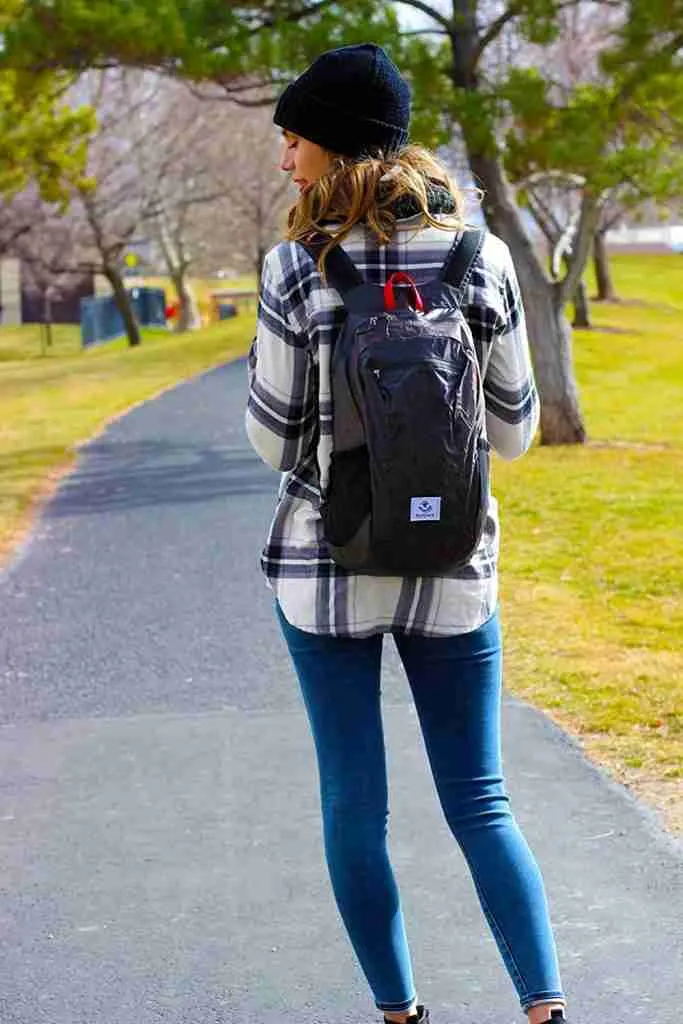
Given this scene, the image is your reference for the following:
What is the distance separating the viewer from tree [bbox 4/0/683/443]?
12750 mm

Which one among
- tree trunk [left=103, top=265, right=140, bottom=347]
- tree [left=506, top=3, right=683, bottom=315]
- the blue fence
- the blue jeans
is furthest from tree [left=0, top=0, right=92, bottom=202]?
the blue jeans

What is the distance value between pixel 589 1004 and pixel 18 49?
1177cm

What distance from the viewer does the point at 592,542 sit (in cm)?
959

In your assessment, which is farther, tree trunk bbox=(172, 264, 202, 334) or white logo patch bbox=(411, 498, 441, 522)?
tree trunk bbox=(172, 264, 202, 334)

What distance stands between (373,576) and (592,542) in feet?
23.6

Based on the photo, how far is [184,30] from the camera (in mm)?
12812

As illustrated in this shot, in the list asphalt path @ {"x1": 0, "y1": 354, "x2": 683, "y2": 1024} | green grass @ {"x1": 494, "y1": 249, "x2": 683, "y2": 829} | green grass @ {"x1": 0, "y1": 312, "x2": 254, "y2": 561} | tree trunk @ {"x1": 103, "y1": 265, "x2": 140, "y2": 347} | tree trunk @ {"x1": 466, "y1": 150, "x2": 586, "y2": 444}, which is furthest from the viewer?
tree trunk @ {"x1": 103, "y1": 265, "x2": 140, "y2": 347}

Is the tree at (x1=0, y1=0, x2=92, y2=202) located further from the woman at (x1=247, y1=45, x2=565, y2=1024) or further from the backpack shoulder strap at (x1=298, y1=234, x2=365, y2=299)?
the backpack shoulder strap at (x1=298, y1=234, x2=365, y2=299)

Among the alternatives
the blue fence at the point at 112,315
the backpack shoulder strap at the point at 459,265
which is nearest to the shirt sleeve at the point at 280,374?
the backpack shoulder strap at the point at 459,265

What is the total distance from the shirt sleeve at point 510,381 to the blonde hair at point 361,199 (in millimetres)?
176

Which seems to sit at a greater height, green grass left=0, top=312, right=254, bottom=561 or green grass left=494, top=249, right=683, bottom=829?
green grass left=494, top=249, right=683, bottom=829

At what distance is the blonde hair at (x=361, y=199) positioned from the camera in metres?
2.47

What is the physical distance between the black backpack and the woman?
37mm

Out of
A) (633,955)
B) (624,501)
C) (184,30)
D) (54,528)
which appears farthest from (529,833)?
(184,30)
